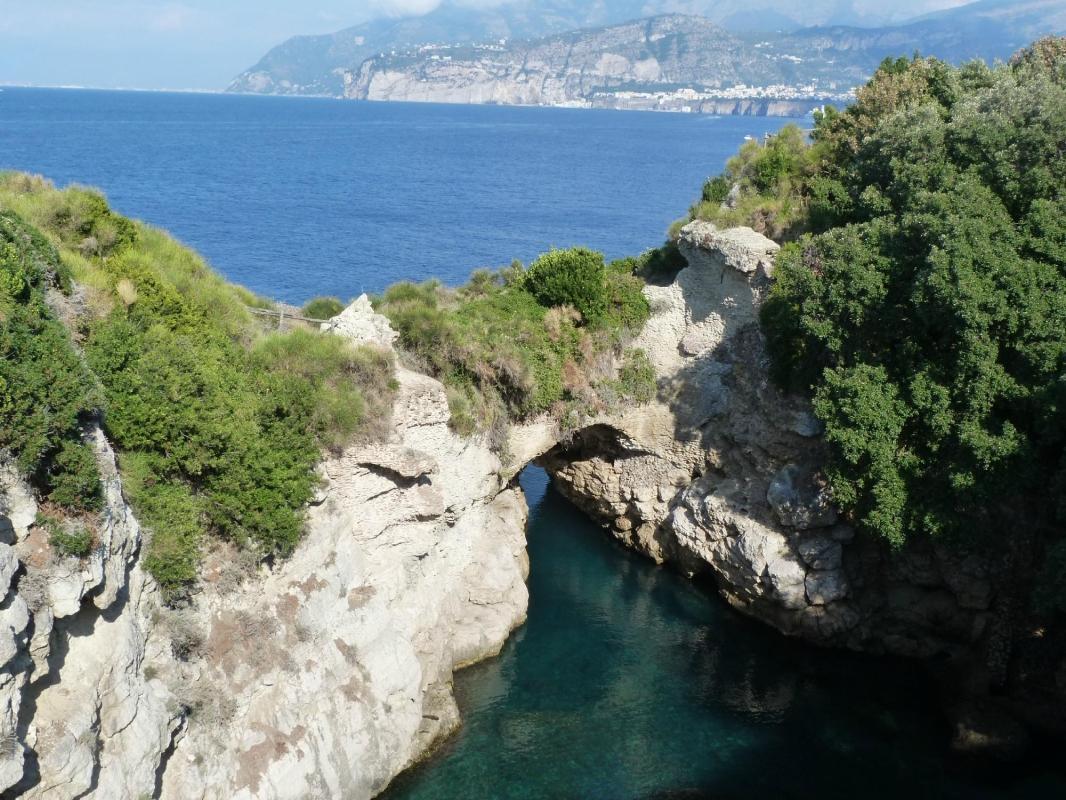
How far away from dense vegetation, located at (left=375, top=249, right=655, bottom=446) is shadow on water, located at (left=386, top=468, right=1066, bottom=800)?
570 centimetres

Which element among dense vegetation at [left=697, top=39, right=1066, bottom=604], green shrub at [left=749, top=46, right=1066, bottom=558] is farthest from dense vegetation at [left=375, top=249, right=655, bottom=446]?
green shrub at [left=749, top=46, right=1066, bottom=558]

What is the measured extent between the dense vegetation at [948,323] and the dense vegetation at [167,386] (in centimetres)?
1013

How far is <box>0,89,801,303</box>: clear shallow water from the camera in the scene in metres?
52.5

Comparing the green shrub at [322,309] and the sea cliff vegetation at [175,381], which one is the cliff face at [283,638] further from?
the green shrub at [322,309]

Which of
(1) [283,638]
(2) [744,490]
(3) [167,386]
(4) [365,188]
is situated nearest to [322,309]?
(3) [167,386]

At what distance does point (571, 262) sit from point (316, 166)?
75.6m

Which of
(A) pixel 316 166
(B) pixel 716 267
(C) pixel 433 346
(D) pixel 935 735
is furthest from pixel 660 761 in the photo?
(A) pixel 316 166

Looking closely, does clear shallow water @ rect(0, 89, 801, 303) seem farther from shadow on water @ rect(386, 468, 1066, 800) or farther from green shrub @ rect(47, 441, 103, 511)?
green shrub @ rect(47, 441, 103, 511)

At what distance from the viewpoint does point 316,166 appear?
92750 millimetres

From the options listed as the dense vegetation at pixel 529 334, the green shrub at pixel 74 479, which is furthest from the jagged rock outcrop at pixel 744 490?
the green shrub at pixel 74 479

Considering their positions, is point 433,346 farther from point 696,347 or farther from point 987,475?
point 987,475

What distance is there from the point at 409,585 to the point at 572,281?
31.5ft

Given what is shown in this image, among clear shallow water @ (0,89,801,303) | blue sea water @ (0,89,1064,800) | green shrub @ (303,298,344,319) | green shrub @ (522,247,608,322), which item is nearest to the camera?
blue sea water @ (0,89,1064,800)

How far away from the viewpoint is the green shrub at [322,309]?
23.7 m
